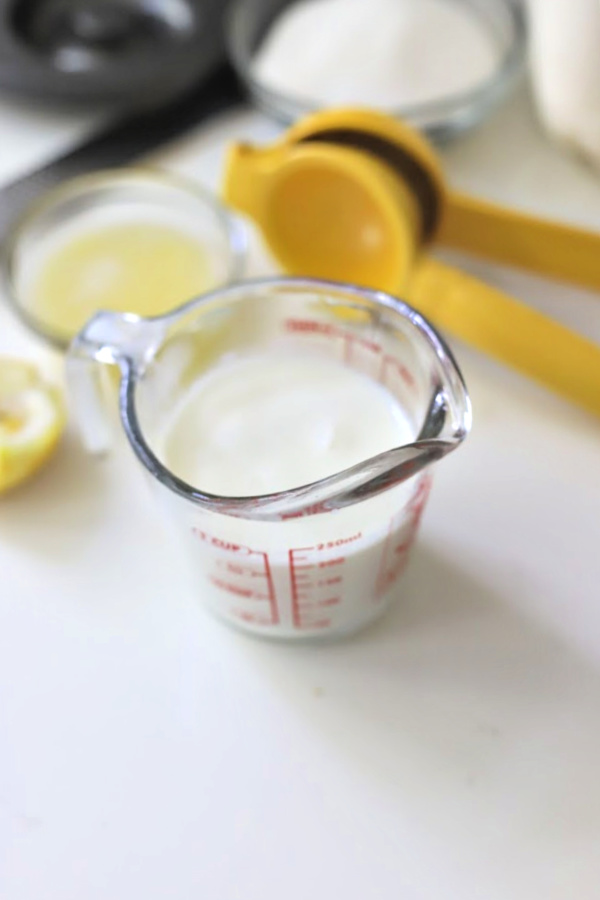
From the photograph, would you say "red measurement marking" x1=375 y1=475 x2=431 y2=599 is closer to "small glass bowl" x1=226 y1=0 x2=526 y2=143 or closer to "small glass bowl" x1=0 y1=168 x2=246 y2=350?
"small glass bowl" x1=0 y1=168 x2=246 y2=350

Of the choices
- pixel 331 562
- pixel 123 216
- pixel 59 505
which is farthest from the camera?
pixel 123 216

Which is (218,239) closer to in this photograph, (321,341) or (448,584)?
(321,341)

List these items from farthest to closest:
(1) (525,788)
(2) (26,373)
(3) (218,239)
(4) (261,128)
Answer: (4) (261,128) → (3) (218,239) → (2) (26,373) → (1) (525,788)

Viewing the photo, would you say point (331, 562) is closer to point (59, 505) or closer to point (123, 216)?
point (59, 505)

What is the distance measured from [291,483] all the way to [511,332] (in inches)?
8.5

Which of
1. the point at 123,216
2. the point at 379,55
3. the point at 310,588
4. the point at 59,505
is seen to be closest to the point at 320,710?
the point at 310,588

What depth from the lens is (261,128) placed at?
33.7 inches

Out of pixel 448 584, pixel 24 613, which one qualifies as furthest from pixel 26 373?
pixel 448 584

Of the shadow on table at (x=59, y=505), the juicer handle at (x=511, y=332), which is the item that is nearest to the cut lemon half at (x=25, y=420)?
the shadow on table at (x=59, y=505)

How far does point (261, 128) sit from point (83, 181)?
0.68 ft

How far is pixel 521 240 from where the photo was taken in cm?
67

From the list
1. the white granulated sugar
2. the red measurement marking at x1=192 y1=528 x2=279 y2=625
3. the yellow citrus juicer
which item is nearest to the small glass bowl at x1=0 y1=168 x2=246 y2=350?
the yellow citrus juicer

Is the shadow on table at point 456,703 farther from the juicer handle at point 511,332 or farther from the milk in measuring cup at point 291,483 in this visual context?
the juicer handle at point 511,332

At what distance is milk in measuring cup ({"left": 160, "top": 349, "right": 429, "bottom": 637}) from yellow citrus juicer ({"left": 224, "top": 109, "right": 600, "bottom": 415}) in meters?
0.12
